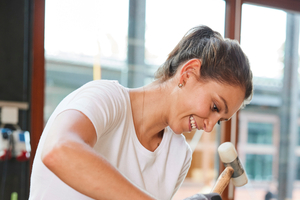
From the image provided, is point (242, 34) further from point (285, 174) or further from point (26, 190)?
point (26, 190)

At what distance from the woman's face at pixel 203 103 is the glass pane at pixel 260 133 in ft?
6.06

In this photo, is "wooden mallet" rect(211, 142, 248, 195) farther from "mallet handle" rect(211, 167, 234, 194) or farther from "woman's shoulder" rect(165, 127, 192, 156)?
"woman's shoulder" rect(165, 127, 192, 156)

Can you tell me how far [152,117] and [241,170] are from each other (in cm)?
52

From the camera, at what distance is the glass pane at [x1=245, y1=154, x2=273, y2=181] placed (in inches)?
105

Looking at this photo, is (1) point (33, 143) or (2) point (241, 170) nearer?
(2) point (241, 170)

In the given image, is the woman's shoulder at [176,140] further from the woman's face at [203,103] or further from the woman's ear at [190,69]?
the woman's ear at [190,69]

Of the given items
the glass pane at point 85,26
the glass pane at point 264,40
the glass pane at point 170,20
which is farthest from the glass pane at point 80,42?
the glass pane at point 264,40

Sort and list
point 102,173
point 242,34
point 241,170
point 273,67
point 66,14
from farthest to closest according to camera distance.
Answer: point 273,67 → point 242,34 → point 66,14 → point 241,170 → point 102,173

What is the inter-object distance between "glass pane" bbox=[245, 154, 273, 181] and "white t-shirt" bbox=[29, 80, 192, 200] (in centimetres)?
184

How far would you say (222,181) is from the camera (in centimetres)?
104

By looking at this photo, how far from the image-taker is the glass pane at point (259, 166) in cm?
268

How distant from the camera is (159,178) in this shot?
37.6 inches

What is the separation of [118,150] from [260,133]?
226 cm

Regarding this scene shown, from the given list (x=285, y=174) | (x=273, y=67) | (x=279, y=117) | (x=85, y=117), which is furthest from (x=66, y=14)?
(x=285, y=174)
